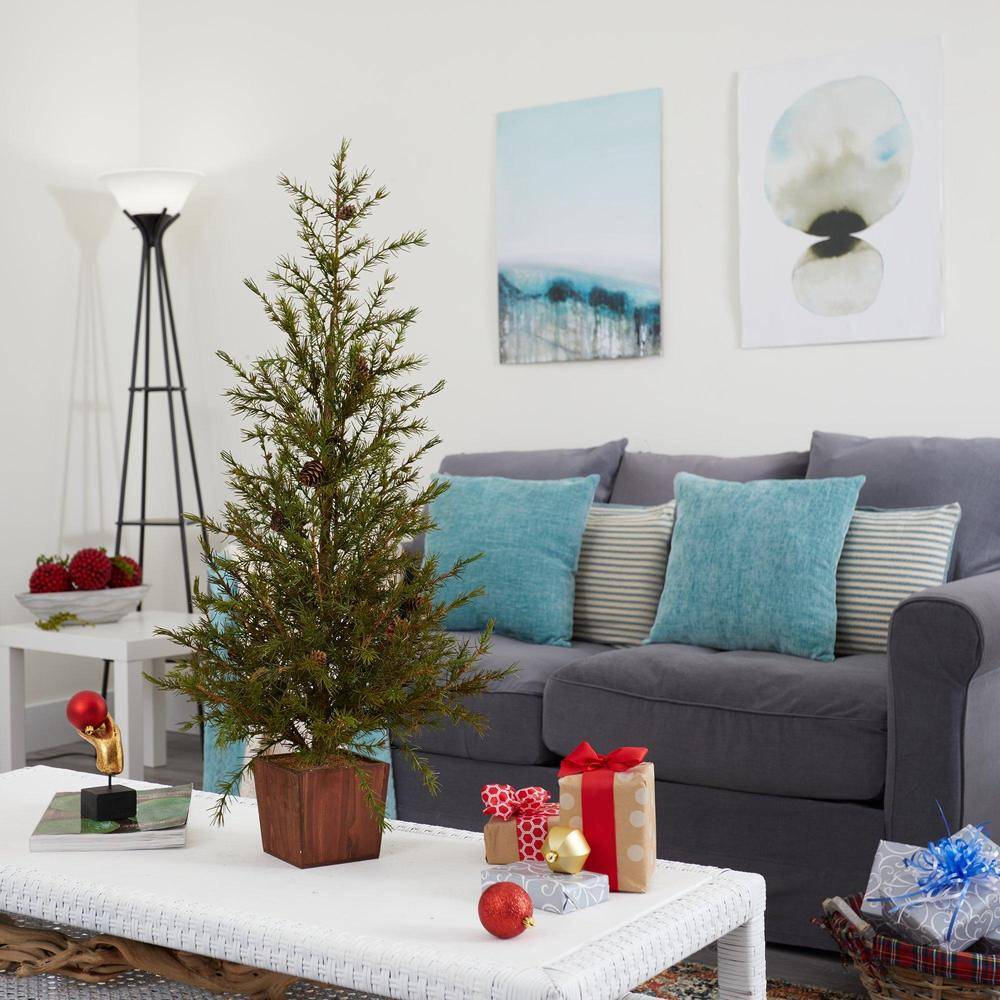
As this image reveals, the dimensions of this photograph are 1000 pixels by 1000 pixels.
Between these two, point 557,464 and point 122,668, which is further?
point 122,668

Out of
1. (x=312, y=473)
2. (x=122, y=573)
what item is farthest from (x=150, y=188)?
(x=312, y=473)

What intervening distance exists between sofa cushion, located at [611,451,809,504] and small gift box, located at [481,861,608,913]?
5.61 feet

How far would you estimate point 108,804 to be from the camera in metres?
1.74

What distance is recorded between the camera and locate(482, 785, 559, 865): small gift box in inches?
62.6

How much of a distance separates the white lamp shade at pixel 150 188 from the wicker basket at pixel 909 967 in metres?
3.05

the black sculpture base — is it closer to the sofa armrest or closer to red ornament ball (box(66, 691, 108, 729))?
red ornament ball (box(66, 691, 108, 729))

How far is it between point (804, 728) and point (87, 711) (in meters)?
1.24

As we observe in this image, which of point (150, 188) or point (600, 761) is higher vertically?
point (150, 188)

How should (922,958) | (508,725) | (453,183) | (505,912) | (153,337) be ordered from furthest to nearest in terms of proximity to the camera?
(153,337)
(453,183)
(508,725)
(922,958)
(505,912)

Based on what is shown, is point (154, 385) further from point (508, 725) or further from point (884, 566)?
point (884, 566)

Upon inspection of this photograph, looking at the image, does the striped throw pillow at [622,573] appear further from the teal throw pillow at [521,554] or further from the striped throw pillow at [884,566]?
the striped throw pillow at [884,566]

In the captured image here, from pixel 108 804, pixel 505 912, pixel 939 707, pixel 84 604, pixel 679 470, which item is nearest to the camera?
pixel 505 912

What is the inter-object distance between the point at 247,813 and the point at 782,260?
2.11 m

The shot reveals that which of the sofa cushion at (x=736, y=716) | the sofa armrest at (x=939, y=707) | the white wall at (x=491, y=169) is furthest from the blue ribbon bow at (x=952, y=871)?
the white wall at (x=491, y=169)
